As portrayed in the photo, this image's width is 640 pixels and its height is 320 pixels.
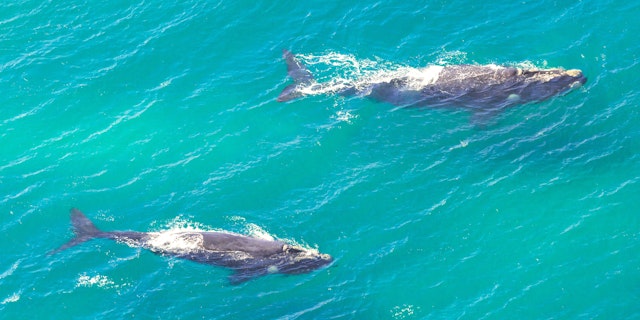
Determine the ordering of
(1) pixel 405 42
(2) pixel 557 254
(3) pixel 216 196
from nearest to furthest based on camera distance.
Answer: (2) pixel 557 254 → (3) pixel 216 196 → (1) pixel 405 42

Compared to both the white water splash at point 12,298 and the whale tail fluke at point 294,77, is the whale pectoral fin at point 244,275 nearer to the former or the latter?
the white water splash at point 12,298

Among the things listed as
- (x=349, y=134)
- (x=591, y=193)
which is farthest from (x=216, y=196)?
(x=591, y=193)

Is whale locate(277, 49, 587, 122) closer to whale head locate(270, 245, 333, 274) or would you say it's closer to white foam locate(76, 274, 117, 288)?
whale head locate(270, 245, 333, 274)

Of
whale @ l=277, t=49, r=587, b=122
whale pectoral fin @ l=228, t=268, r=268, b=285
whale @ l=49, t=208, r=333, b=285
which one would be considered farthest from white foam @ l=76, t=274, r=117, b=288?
whale @ l=277, t=49, r=587, b=122

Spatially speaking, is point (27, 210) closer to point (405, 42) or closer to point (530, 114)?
point (405, 42)

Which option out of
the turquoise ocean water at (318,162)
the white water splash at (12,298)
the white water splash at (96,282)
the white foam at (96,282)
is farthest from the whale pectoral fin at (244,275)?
the white water splash at (12,298)
